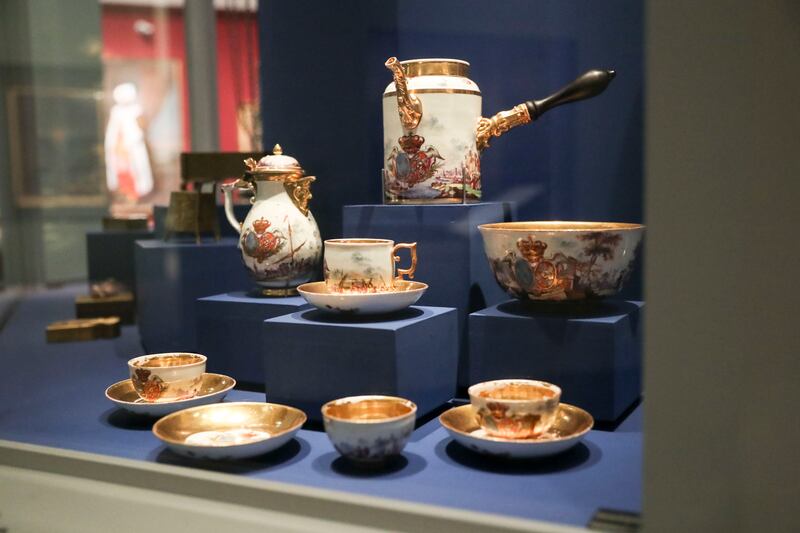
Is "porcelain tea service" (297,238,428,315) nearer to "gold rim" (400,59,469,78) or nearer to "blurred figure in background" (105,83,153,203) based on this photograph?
"gold rim" (400,59,469,78)

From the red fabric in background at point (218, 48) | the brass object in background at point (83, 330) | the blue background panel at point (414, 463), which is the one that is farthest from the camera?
the red fabric in background at point (218, 48)

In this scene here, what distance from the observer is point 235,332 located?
1.51 meters

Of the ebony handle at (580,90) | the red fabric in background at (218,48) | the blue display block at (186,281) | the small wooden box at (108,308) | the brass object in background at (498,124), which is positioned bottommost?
the small wooden box at (108,308)

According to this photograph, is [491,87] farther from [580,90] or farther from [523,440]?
[523,440]

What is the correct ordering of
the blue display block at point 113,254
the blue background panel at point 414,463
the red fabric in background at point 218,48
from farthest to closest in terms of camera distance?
the red fabric in background at point 218,48
the blue display block at point 113,254
the blue background panel at point 414,463

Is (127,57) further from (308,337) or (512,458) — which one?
(512,458)

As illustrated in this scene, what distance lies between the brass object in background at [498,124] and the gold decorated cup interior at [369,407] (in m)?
0.56

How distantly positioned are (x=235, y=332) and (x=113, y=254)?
1068mm

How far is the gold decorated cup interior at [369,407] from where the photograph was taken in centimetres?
112

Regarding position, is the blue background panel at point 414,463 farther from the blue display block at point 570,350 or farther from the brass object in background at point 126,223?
the brass object in background at point 126,223

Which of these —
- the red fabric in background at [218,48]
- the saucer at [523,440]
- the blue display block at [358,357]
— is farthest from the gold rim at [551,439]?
the red fabric in background at [218,48]

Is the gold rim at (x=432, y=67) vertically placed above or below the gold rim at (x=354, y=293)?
above

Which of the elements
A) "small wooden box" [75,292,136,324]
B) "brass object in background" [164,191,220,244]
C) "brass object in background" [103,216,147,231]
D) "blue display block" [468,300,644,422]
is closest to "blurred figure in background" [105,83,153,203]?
"brass object in background" [103,216,147,231]

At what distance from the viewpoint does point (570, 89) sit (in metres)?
1.42
